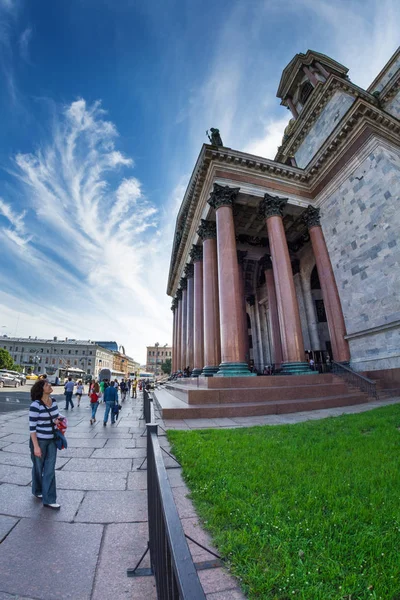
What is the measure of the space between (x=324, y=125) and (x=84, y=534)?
25.4 meters

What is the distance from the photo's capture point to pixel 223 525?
8.20 ft

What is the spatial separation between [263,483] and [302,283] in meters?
20.6

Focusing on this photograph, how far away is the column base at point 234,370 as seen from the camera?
1099 centimetres

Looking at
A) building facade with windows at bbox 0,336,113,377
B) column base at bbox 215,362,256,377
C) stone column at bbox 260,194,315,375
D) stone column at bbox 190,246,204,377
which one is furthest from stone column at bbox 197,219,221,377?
building facade with windows at bbox 0,336,113,377

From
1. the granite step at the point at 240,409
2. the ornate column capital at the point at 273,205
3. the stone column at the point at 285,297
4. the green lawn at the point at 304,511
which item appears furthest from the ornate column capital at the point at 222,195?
the green lawn at the point at 304,511

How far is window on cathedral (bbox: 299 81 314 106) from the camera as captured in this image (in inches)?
1016

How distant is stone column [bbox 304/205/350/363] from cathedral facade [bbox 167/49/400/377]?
58 millimetres

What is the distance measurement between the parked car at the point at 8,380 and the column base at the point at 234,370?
32.0 metres

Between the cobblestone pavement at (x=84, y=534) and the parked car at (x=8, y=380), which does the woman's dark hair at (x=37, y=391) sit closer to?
the cobblestone pavement at (x=84, y=534)

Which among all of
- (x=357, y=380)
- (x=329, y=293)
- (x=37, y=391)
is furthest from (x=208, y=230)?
(x=37, y=391)

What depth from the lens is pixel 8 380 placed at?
105 ft

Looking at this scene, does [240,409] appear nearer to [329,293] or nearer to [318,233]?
→ [329,293]

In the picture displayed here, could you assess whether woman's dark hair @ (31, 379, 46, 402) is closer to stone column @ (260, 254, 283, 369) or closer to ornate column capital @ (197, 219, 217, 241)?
→ ornate column capital @ (197, 219, 217, 241)

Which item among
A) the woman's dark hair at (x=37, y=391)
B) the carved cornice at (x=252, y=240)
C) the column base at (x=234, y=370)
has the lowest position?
the woman's dark hair at (x=37, y=391)
